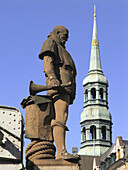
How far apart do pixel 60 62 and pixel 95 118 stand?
216 ft

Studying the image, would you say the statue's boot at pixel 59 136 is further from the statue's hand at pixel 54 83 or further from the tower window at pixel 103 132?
the tower window at pixel 103 132

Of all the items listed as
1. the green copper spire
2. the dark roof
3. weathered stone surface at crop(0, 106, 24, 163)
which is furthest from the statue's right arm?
the green copper spire

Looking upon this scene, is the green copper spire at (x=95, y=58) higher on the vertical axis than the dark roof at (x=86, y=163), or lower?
higher

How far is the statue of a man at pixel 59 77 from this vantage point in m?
10.4

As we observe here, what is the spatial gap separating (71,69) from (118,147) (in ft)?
151

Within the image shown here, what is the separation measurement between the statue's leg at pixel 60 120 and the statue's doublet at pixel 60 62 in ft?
0.81

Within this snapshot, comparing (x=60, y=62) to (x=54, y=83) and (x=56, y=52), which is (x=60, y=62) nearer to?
(x=56, y=52)

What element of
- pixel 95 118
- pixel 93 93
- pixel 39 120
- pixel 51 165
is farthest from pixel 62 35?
pixel 93 93

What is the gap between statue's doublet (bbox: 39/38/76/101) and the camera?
10.9m

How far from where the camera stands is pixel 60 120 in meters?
10.6

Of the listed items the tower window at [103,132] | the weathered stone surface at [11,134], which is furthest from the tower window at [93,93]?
the weathered stone surface at [11,134]

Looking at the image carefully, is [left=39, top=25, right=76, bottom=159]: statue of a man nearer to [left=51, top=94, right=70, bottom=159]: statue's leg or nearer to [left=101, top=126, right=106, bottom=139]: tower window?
[left=51, top=94, right=70, bottom=159]: statue's leg

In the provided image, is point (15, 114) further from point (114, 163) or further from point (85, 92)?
point (85, 92)

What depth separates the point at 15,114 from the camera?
9.23 m
